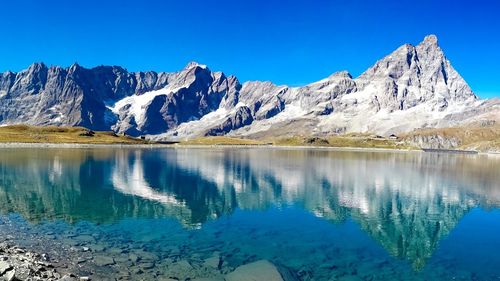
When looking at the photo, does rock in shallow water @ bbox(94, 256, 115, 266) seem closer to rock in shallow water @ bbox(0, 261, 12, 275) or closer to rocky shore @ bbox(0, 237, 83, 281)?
rocky shore @ bbox(0, 237, 83, 281)

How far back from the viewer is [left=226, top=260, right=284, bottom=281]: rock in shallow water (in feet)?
120

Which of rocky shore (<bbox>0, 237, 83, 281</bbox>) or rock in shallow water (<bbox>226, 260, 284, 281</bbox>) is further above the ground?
rocky shore (<bbox>0, 237, 83, 281</bbox>)

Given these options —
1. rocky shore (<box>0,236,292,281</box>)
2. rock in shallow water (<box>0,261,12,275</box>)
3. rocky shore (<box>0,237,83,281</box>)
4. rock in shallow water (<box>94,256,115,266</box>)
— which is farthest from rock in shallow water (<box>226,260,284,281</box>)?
rock in shallow water (<box>0,261,12,275</box>)

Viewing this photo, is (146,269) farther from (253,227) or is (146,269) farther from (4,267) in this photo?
(253,227)

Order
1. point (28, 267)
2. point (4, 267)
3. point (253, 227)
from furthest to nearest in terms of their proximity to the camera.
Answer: point (253, 227) < point (28, 267) < point (4, 267)

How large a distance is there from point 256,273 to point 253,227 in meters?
22.3

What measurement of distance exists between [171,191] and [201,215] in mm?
27051

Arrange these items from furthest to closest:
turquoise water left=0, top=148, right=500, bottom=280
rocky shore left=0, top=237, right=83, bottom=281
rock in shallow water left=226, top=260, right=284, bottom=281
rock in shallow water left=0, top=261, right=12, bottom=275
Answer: turquoise water left=0, top=148, right=500, bottom=280 < rock in shallow water left=226, top=260, right=284, bottom=281 < rocky shore left=0, top=237, right=83, bottom=281 < rock in shallow water left=0, top=261, right=12, bottom=275

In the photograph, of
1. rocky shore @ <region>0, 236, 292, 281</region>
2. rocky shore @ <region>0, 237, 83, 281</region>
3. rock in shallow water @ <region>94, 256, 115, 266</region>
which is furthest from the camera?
rock in shallow water @ <region>94, 256, 115, 266</region>

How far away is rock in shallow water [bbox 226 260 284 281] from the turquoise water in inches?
54.5

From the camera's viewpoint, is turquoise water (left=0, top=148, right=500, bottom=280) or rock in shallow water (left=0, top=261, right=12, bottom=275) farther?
turquoise water (left=0, top=148, right=500, bottom=280)

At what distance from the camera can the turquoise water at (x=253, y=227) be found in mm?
41844

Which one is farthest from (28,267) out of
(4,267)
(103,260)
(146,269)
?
(146,269)

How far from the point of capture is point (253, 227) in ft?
197
